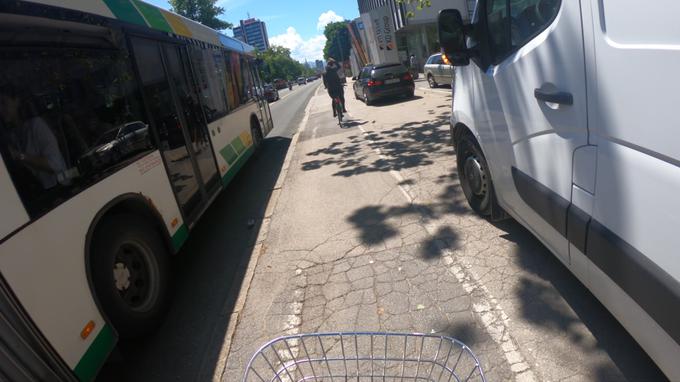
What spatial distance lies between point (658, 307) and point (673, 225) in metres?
0.34

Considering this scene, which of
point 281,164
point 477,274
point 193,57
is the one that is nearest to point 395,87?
point 281,164

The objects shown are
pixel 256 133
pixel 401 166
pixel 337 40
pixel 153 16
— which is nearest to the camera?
pixel 153 16

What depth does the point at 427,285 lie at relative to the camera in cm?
346

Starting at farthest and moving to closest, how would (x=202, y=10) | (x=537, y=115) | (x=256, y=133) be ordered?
(x=202, y=10), (x=256, y=133), (x=537, y=115)

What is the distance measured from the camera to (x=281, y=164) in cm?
901

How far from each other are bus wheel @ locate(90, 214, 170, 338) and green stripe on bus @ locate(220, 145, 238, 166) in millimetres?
2899

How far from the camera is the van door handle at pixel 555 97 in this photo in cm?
211

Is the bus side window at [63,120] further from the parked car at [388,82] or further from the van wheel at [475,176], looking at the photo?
the parked car at [388,82]

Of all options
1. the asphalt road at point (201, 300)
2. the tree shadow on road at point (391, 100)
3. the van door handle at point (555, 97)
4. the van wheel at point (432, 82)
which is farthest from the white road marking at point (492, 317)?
the van wheel at point (432, 82)

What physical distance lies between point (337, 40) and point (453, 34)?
91.4 metres

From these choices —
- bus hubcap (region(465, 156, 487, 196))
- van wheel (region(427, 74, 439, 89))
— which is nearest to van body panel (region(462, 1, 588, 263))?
bus hubcap (region(465, 156, 487, 196))

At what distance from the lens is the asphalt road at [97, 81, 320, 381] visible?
308 centimetres

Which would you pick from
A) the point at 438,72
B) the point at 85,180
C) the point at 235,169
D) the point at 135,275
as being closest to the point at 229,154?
the point at 235,169

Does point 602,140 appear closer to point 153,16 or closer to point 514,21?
point 514,21
